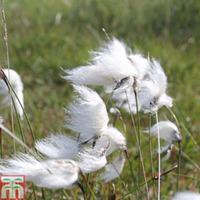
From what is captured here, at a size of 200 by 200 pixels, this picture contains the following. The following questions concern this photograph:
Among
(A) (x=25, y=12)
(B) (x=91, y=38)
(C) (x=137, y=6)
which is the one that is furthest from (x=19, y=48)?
(C) (x=137, y=6)

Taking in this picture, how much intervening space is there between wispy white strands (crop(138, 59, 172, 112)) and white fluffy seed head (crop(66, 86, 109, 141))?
18cm

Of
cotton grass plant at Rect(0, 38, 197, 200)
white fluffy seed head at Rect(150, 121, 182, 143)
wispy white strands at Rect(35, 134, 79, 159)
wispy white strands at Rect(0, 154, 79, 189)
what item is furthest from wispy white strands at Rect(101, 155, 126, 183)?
wispy white strands at Rect(0, 154, 79, 189)

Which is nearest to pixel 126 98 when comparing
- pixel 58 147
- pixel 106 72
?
pixel 106 72

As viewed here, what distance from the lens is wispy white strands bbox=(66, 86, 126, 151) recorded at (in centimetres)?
125

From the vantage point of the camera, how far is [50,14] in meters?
4.48

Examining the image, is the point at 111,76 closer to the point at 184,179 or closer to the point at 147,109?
the point at 147,109

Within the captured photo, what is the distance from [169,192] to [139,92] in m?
0.73

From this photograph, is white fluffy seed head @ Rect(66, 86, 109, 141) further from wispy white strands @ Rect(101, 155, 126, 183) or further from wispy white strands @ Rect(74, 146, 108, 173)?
wispy white strands @ Rect(101, 155, 126, 183)

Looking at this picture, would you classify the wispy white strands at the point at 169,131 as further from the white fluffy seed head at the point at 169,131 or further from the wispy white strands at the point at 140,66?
the wispy white strands at the point at 140,66

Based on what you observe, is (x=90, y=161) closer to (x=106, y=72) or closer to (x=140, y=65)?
(x=106, y=72)

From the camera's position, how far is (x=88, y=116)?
49.1 inches

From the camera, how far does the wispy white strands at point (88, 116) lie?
1.25 meters
